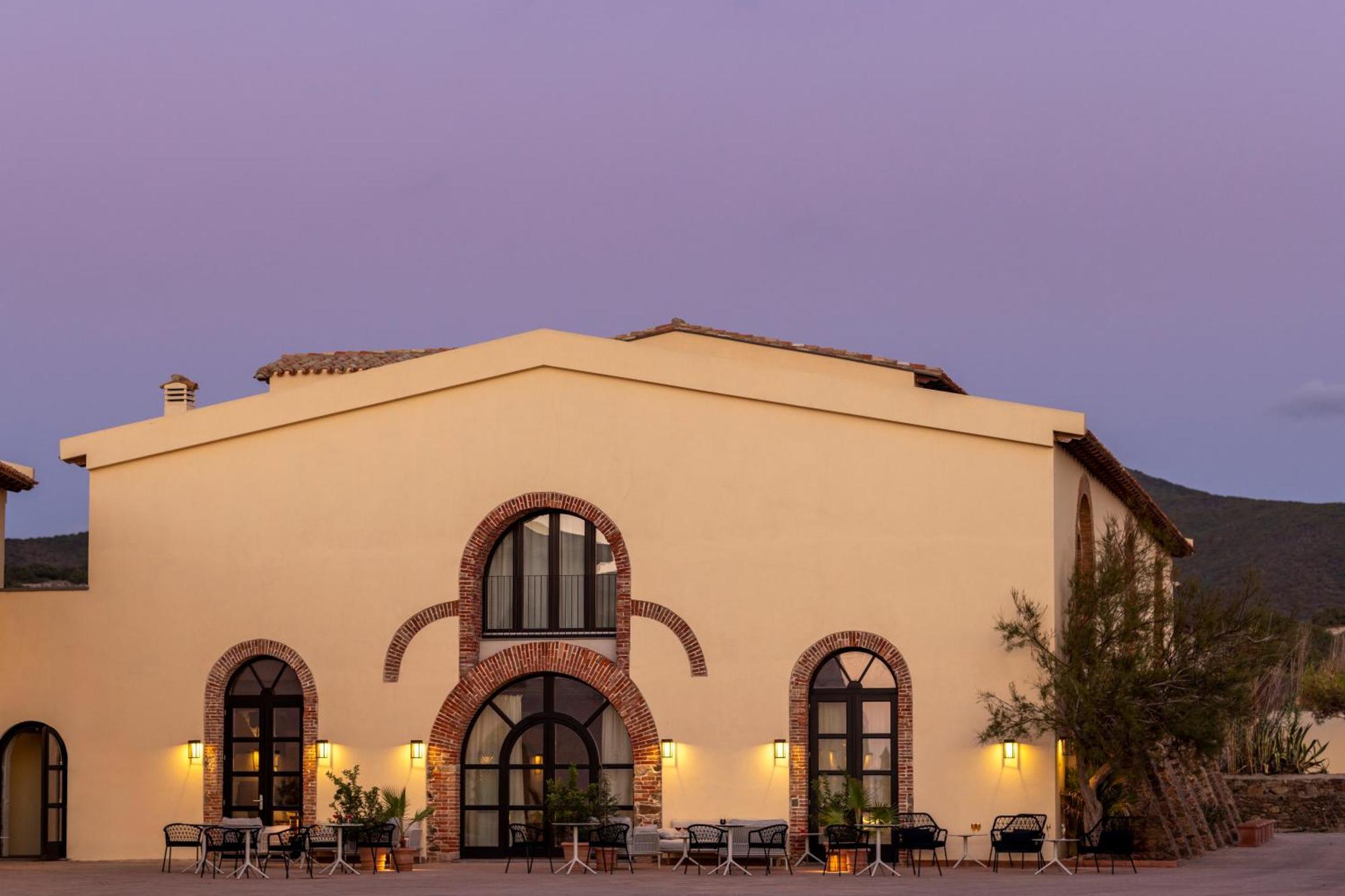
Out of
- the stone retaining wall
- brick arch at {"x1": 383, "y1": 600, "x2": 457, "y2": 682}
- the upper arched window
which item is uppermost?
the upper arched window

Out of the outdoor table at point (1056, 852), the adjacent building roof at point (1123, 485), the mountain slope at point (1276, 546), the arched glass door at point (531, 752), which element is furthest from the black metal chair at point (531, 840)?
the mountain slope at point (1276, 546)

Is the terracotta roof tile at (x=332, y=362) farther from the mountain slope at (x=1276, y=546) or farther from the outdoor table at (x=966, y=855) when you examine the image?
the mountain slope at (x=1276, y=546)

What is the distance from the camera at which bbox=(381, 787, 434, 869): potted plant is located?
23438mm

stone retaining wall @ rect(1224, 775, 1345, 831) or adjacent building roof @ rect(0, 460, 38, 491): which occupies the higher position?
adjacent building roof @ rect(0, 460, 38, 491)

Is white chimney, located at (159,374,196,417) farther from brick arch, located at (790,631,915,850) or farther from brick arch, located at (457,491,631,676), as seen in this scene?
brick arch, located at (790,631,915,850)

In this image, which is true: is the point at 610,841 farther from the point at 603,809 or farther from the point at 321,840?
the point at 321,840

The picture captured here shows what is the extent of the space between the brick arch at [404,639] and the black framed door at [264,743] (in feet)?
4.58

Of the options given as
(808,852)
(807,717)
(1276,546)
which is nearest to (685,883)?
(808,852)

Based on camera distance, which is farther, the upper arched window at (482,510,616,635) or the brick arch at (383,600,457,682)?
the brick arch at (383,600,457,682)

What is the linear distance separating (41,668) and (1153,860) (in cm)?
1563

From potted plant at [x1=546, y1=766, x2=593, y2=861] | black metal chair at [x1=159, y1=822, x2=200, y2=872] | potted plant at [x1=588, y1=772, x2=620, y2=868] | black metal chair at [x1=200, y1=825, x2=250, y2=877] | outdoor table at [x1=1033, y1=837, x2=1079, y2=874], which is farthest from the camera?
black metal chair at [x1=159, y1=822, x2=200, y2=872]

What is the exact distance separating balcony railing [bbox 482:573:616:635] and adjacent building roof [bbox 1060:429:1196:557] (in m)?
6.51

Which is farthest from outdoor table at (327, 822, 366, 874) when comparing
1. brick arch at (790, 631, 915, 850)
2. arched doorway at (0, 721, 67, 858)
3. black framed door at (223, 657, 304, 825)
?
brick arch at (790, 631, 915, 850)

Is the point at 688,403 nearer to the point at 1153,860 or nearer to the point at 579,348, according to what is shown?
the point at 579,348
